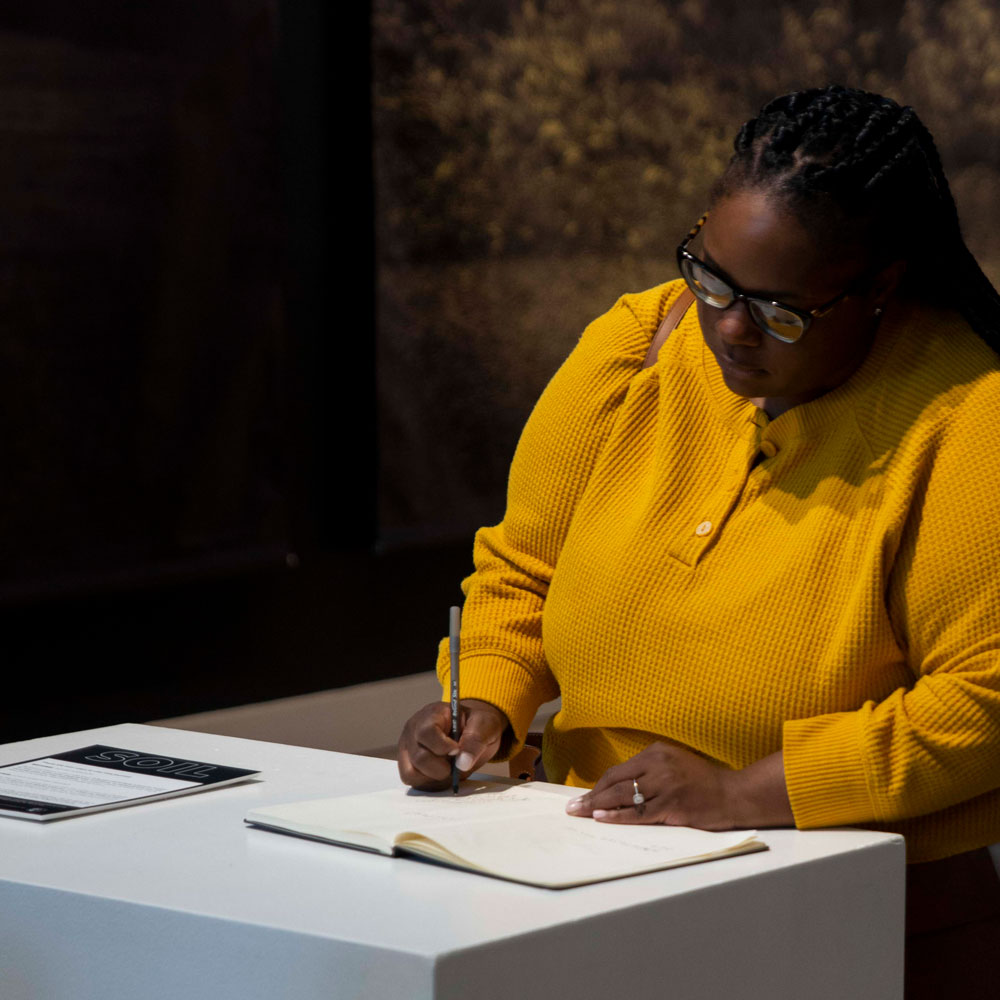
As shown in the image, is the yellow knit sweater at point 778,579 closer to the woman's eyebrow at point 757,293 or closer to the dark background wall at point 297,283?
the woman's eyebrow at point 757,293

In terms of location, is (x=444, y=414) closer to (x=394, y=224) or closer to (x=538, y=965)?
(x=394, y=224)

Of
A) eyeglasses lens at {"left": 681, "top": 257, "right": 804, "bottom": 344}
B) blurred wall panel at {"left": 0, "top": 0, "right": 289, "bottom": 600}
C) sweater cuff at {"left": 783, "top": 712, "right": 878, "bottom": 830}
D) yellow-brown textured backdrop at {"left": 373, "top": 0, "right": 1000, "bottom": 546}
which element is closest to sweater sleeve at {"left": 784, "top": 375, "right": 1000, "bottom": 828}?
sweater cuff at {"left": 783, "top": 712, "right": 878, "bottom": 830}

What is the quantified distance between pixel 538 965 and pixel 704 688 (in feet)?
2.10

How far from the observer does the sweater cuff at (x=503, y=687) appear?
7.32ft

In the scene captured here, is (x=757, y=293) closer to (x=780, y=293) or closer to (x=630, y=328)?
(x=780, y=293)

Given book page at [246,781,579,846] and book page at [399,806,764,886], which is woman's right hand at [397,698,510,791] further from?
book page at [399,806,764,886]

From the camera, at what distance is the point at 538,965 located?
147 cm

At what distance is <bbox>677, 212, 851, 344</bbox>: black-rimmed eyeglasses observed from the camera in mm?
1945

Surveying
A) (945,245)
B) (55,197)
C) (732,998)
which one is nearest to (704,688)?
(732,998)

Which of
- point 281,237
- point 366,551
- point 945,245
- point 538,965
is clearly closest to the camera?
point 538,965

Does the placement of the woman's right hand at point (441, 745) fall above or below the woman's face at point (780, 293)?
below

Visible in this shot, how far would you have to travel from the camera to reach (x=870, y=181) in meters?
1.95

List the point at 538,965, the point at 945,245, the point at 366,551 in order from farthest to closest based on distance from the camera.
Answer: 1. the point at 366,551
2. the point at 945,245
3. the point at 538,965

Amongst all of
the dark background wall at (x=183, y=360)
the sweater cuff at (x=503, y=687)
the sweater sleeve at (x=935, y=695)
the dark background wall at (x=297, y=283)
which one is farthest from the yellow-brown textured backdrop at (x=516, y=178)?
the sweater sleeve at (x=935, y=695)
